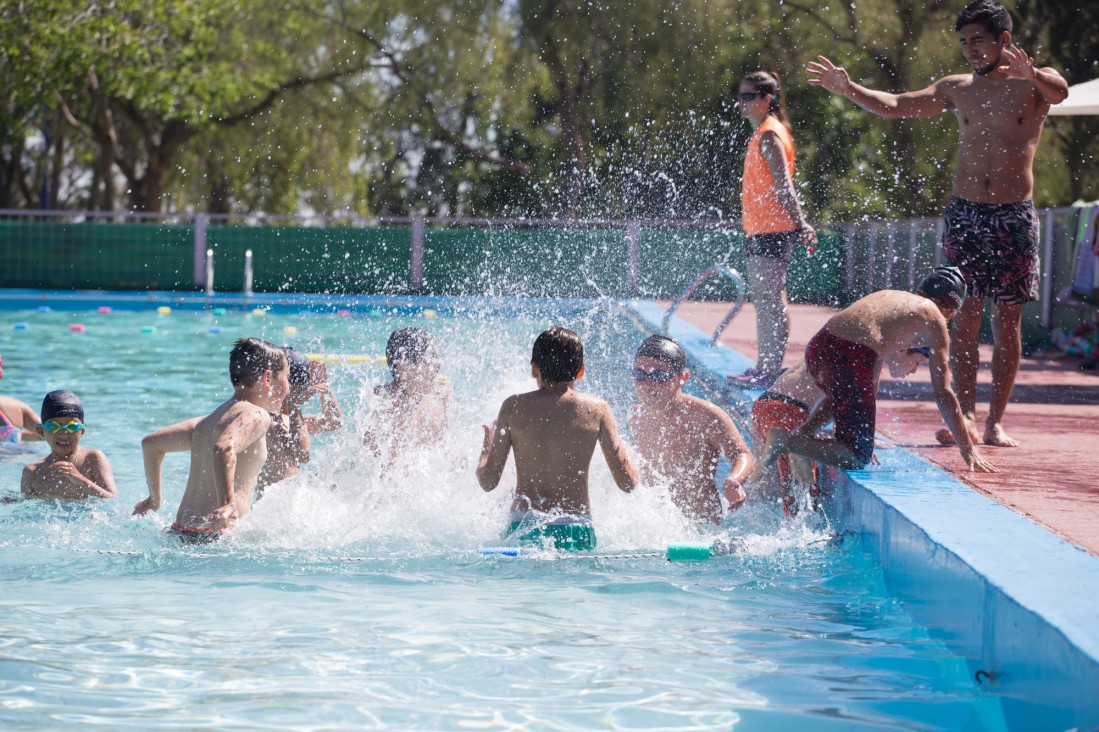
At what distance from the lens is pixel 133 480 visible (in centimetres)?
670

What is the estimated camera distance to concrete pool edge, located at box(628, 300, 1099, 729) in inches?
113

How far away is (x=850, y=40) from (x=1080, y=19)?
15.4ft

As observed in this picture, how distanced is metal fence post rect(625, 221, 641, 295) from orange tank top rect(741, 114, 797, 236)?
12.3 metres

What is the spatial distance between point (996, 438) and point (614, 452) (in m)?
2.11

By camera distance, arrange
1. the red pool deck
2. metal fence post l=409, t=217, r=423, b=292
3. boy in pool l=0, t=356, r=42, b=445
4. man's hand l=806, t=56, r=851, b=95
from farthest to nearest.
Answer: metal fence post l=409, t=217, r=423, b=292 < boy in pool l=0, t=356, r=42, b=445 < man's hand l=806, t=56, r=851, b=95 < the red pool deck

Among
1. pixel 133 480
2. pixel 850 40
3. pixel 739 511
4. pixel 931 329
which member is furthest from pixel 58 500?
pixel 850 40

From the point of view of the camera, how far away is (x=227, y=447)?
4555 mm

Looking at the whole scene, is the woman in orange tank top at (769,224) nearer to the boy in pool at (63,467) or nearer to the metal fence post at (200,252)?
the boy in pool at (63,467)

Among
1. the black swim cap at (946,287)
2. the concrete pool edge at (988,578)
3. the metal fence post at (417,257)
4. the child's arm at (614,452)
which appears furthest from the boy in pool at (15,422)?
the metal fence post at (417,257)

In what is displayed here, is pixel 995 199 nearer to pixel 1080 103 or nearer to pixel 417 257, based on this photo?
pixel 1080 103

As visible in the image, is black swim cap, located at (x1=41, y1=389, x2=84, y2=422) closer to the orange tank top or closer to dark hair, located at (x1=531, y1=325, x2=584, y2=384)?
dark hair, located at (x1=531, y1=325, x2=584, y2=384)

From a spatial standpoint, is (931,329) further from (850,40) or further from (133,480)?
(850,40)

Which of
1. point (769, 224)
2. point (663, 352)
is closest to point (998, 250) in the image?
point (663, 352)

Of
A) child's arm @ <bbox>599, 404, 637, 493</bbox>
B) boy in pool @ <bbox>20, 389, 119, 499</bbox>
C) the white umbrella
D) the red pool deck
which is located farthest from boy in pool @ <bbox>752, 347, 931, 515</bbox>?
the white umbrella
